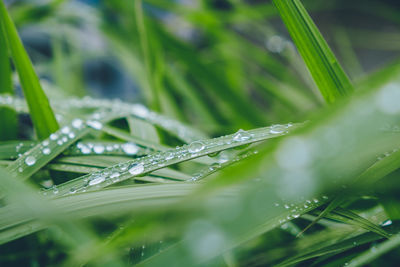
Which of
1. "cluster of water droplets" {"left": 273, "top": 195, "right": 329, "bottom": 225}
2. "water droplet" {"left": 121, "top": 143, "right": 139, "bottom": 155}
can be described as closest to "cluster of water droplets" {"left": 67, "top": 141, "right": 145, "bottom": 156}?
"water droplet" {"left": 121, "top": 143, "right": 139, "bottom": 155}

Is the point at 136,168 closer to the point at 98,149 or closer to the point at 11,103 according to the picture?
the point at 98,149

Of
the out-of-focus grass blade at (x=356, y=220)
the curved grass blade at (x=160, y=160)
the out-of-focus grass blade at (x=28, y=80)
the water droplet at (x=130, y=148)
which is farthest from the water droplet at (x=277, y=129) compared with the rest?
the out-of-focus grass blade at (x=28, y=80)

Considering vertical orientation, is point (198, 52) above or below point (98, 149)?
above

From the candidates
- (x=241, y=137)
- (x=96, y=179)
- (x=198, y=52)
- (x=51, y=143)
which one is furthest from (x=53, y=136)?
(x=198, y=52)

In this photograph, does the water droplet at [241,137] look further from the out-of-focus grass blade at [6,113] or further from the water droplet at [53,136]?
the out-of-focus grass blade at [6,113]

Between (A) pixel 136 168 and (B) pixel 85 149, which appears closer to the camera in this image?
(A) pixel 136 168

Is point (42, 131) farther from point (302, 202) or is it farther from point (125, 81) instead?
point (125, 81)

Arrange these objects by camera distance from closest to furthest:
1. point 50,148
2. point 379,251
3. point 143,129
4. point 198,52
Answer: point 379,251
point 50,148
point 143,129
point 198,52
